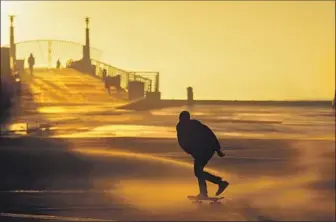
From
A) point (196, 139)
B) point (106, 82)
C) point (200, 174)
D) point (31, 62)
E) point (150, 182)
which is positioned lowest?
point (150, 182)

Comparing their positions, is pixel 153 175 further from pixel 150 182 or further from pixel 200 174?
pixel 200 174

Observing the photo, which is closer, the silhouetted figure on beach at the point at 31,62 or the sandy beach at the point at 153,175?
the sandy beach at the point at 153,175

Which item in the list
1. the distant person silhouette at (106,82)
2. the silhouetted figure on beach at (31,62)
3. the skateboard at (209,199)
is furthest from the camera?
the silhouetted figure on beach at (31,62)

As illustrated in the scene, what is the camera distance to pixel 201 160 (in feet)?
40.5

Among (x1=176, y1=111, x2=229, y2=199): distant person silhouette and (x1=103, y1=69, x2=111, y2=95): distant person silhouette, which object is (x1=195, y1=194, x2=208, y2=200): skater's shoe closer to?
(x1=176, y1=111, x2=229, y2=199): distant person silhouette

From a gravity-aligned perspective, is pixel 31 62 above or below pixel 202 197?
above

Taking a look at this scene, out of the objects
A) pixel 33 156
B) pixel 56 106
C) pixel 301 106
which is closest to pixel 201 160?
pixel 33 156

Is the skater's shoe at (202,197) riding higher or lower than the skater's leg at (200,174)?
lower

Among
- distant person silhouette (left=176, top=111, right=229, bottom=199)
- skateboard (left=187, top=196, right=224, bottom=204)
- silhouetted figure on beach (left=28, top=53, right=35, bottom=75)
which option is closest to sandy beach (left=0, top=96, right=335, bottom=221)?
skateboard (left=187, top=196, right=224, bottom=204)

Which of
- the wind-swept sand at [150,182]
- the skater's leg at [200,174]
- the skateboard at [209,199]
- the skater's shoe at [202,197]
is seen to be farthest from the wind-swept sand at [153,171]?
the skater's leg at [200,174]

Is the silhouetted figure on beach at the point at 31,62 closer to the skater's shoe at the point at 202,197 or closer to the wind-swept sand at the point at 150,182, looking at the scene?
Answer: the wind-swept sand at the point at 150,182

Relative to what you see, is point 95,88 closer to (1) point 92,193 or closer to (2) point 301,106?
(2) point 301,106

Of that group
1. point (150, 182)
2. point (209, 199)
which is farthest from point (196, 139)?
point (150, 182)

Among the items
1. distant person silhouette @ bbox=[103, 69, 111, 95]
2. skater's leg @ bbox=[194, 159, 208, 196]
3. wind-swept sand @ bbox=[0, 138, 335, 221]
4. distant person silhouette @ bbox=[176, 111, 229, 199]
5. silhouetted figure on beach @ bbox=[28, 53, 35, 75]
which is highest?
silhouetted figure on beach @ bbox=[28, 53, 35, 75]
